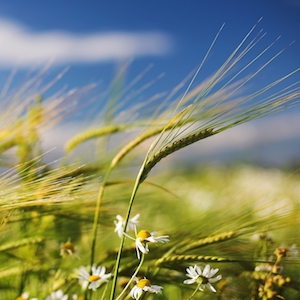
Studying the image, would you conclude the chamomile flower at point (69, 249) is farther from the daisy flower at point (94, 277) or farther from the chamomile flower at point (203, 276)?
the chamomile flower at point (203, 276)

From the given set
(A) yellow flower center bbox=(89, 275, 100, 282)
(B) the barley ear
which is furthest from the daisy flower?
(B) the barley ear

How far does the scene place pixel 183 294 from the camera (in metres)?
0.72

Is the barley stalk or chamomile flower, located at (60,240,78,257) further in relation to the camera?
chamomile flower, located at (60,240,78,257)

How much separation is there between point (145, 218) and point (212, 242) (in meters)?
0.40


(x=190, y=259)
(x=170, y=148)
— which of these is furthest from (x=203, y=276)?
(x=170, y=148)

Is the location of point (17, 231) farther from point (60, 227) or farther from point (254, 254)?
point (254, 254)

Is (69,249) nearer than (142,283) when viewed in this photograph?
No

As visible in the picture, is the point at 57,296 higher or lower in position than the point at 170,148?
lower

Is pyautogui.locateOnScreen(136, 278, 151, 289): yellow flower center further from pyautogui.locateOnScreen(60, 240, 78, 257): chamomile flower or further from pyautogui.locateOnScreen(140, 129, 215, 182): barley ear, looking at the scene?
pyautogui.locateOnScreen(60, 240, 78, 257): chamomile flower

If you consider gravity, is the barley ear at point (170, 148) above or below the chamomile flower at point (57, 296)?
above

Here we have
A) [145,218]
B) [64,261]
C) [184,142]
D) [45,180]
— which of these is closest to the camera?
[184,142]

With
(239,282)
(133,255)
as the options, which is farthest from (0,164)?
(239,282)

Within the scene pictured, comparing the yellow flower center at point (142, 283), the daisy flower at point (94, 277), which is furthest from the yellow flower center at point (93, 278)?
the yellow flower center at point (142, 283)

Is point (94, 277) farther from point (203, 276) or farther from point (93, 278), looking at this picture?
point (203, 276)
